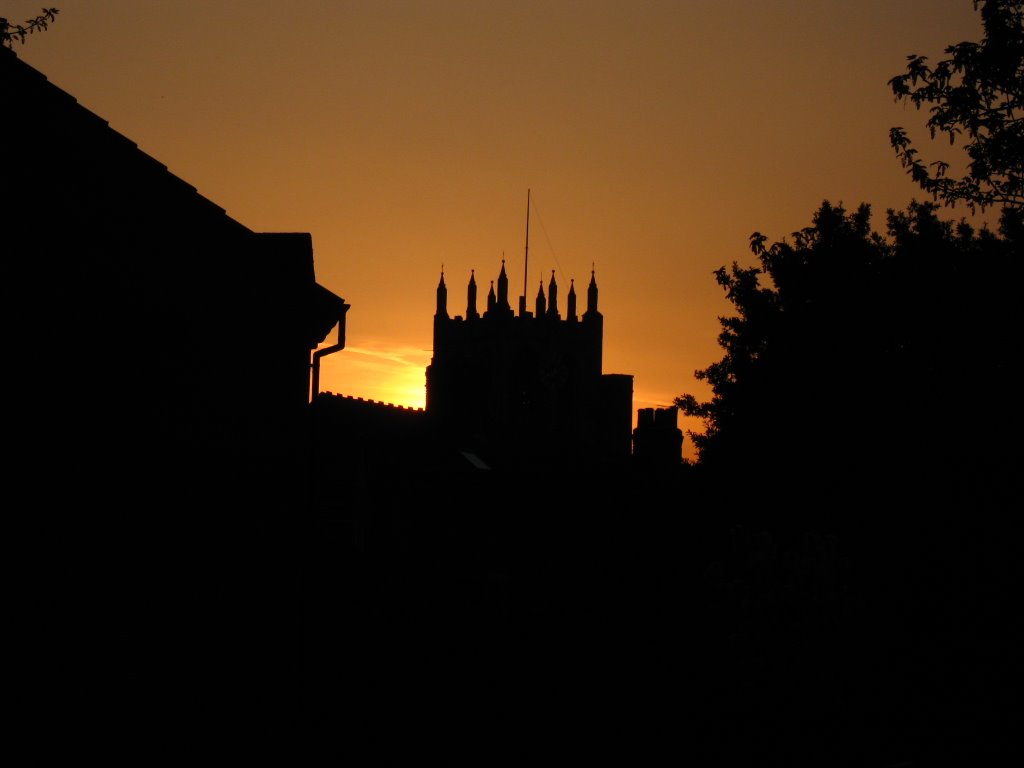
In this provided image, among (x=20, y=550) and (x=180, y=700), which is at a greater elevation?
(x=20, y=550)

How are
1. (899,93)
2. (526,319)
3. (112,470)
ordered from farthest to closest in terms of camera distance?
(526,319) < (899,93) < (112,470)

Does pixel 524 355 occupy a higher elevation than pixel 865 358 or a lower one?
higher

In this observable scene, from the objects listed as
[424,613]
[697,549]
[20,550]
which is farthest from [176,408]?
[697,549]

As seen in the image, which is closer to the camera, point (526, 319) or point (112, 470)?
point (112, 470)

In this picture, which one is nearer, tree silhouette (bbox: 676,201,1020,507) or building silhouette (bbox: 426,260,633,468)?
tree silhouette (bbox: 676,201,1020,507)

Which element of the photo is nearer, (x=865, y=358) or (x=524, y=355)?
(x=865, y=358)

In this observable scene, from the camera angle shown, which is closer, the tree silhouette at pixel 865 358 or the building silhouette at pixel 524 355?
the tree silhouette at pixel 865 358

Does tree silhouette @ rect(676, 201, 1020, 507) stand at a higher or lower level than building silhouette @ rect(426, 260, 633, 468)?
lower

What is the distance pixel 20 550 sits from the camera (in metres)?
12.1

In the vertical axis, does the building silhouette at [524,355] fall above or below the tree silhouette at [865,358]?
above

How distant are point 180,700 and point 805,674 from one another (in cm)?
1046

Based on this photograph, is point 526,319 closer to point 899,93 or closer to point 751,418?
point 751,418

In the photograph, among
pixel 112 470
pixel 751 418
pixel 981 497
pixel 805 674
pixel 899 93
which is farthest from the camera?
pixel 751 418

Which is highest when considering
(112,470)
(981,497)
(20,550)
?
(981,497)
